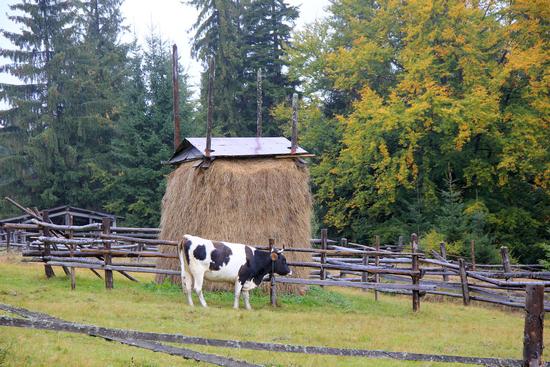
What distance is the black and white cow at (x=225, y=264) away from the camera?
1080cm

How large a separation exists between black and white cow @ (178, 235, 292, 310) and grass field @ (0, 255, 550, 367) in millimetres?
452

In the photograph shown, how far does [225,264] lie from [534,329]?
6.59 meters

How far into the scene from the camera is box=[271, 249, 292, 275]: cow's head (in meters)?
11.4

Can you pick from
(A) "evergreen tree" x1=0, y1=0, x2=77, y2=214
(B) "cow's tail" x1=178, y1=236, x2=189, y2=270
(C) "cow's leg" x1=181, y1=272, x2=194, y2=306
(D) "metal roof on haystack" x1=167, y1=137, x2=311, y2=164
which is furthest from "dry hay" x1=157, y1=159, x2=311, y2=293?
(A) "evergreen tree" x1=0, y1=0, x2=77, y2=214

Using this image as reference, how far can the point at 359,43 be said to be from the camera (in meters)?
26.8

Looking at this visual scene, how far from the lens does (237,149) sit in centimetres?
1312

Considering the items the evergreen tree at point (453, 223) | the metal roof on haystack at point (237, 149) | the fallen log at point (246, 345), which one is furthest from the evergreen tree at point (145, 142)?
the fallen log at point (246, 345)

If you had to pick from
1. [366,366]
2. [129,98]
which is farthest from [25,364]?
[129,98]

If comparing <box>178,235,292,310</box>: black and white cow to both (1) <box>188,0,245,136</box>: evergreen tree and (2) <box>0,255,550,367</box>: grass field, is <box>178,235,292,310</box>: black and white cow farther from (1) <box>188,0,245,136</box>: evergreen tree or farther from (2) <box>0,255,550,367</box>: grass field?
(1) <box>188,0,245,136</box>: evergreen tree

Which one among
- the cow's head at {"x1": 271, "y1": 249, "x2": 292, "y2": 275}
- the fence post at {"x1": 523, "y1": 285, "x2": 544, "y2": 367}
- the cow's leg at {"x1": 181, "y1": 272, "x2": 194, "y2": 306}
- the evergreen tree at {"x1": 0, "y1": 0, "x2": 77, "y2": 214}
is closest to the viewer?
the fence post at {"x1": 523, "y1": 285, "x2": 544, "y2": 367}

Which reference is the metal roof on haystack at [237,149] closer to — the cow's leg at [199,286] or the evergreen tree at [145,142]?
Result: the cow's leg at [199,286]

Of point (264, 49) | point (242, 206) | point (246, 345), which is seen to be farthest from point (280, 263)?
point (264, 49)

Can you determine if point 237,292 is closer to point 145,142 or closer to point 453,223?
point 453,223

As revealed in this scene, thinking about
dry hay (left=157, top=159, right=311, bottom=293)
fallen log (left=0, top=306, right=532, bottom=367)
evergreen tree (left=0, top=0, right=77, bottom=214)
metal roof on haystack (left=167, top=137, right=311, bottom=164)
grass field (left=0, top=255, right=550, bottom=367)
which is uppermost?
evergreen tree (left=0, top=0, right=77, bottom=214)
